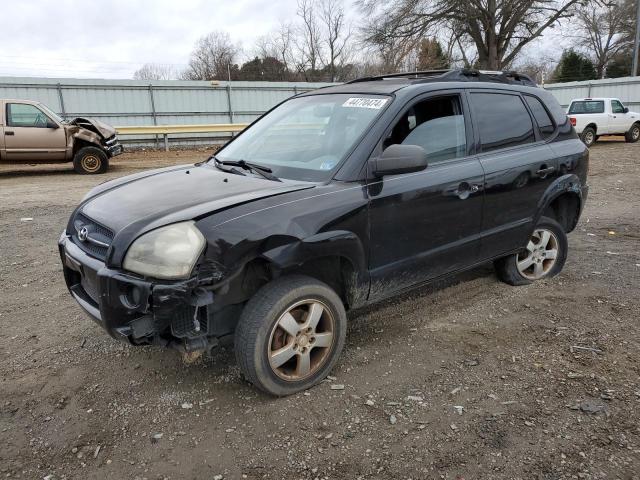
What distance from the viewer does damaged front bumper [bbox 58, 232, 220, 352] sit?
2.41m

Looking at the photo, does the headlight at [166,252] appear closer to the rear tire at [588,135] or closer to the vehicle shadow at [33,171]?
the vehicle shadow at [33,171]

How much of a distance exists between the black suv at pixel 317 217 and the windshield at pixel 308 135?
0.05 ft

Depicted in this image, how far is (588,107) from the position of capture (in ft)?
59.0

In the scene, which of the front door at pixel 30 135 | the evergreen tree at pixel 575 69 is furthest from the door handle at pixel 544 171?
the evergreen tree at pixel 575 69

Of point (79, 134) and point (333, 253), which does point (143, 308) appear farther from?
point (79, 134)

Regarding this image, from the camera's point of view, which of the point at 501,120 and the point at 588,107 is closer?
the point at 501,120

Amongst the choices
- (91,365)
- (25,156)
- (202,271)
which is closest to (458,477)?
(202,271)

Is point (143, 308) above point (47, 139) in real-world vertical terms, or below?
below

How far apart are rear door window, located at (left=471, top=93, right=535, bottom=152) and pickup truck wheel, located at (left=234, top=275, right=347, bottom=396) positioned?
73.7 inches

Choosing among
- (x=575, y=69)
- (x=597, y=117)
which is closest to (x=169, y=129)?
(x=597, y=117)

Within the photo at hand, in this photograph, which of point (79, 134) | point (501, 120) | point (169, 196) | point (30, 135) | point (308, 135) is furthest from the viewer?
point (79, 134)

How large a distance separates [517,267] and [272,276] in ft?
8.65

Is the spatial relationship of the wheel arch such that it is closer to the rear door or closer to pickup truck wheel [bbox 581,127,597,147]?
the rear door

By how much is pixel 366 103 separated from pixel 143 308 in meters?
1.99
